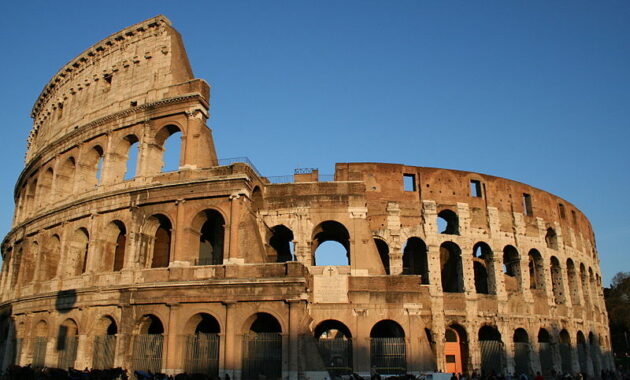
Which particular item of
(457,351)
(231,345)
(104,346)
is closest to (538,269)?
(457,351)

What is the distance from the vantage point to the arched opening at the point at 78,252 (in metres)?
21.4

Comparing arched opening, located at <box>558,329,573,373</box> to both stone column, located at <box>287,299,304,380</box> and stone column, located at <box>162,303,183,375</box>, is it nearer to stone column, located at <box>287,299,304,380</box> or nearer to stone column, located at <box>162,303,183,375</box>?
stone column, located at <box>287,299,304,380</box>

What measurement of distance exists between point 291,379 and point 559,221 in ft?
62.9

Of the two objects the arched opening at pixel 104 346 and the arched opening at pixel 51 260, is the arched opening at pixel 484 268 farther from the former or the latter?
the arched opening at pixel 51 260

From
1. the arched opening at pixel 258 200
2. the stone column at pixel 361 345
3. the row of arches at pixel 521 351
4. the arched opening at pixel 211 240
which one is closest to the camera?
the stone column at pixel 361 345

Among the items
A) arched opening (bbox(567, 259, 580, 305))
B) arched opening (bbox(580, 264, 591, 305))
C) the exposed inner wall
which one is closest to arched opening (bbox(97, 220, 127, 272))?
the exposed inner wall

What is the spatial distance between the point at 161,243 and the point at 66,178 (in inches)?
279

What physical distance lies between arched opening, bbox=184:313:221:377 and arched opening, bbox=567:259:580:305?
20.6m

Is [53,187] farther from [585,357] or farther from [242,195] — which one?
[585,357]

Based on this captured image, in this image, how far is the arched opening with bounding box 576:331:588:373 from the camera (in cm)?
2692

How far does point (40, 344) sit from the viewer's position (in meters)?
20.6

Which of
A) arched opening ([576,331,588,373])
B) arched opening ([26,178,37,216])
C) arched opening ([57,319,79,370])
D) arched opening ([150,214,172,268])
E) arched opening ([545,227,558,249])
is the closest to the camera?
arched opening ([57,319,79,370])

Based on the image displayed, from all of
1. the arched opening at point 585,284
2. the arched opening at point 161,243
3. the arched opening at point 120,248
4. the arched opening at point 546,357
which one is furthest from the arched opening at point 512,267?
the arched opening at point 120,248

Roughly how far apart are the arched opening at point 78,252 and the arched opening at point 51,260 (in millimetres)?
1602
